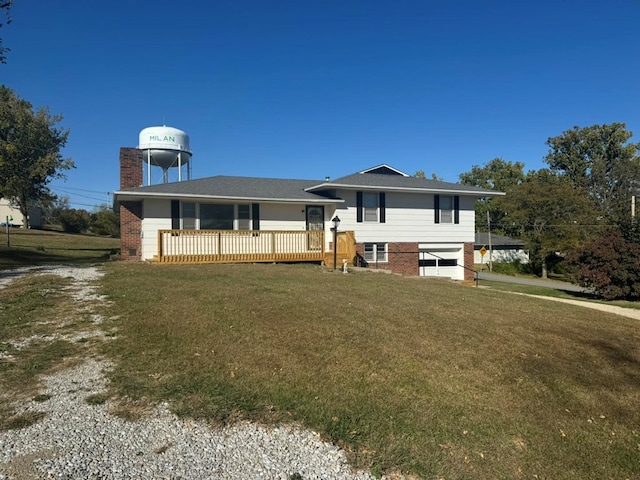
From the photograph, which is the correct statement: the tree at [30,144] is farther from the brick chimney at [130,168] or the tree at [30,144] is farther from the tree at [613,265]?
the tree at [613,265]

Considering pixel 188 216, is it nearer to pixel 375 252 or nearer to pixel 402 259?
pixel 375 252

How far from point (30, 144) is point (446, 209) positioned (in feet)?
121

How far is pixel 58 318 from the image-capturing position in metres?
6.76

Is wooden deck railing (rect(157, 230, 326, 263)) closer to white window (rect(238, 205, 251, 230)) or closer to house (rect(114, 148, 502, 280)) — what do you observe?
house (rect(114, 148, 502, 280))

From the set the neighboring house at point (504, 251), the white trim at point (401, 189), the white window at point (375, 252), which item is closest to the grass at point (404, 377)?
the white trim at point (401, 189)

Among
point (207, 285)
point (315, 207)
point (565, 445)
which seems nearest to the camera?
point (565, 445)

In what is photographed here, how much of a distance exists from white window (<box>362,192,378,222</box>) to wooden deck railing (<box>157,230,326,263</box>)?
9.74 ft

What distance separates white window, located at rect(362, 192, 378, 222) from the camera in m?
19.8

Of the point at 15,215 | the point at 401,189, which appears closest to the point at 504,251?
the point at 401,189

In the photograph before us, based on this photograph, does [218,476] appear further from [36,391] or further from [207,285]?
[207,285]

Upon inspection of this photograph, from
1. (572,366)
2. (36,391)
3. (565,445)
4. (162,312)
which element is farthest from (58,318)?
(572,366)

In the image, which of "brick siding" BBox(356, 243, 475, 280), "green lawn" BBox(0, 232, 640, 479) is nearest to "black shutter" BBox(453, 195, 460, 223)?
"brick siding" BBox(356, 243, 475, 280)

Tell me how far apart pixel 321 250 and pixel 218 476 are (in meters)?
14.6

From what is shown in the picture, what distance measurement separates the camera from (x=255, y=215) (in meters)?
18.1
